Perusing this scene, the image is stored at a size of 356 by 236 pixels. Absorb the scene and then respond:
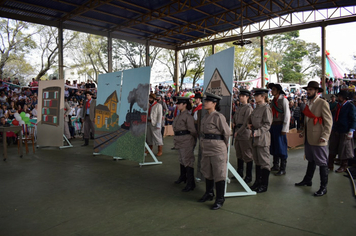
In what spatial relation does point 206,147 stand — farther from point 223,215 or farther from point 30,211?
point 30,211

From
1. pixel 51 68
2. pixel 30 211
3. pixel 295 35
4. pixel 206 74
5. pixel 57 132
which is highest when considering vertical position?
pixel 295 35

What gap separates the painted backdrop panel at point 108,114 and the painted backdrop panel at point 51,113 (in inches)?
70.3

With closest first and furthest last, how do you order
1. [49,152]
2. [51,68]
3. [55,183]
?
1. [55,183]
2. [49,152]
3. [51,68]

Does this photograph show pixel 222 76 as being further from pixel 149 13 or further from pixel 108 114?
pixel 149 13

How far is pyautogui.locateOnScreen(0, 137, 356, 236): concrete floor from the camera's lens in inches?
116

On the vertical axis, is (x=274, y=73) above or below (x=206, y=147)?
above

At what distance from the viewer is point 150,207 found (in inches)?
142

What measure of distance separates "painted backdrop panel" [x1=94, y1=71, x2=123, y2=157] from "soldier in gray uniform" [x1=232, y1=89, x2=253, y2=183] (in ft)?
9.30

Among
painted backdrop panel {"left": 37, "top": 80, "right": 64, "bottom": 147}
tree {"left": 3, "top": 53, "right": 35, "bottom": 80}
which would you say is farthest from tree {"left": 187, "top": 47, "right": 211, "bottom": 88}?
painted backdrop panel {"left": 37, "top": 80, "right": 64, "bottom": 147}

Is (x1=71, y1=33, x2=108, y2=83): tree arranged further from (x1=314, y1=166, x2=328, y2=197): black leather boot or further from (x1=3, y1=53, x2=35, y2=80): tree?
(x1=314, y1=166, x2=328, y2=197): black leather boot

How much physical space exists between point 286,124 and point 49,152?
7.01m

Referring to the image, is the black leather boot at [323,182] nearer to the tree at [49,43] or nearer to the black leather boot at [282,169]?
the black leather boot at [282,169]

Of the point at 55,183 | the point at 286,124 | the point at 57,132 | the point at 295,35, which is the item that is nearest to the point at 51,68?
the point at 57,132

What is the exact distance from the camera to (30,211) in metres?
3.51
